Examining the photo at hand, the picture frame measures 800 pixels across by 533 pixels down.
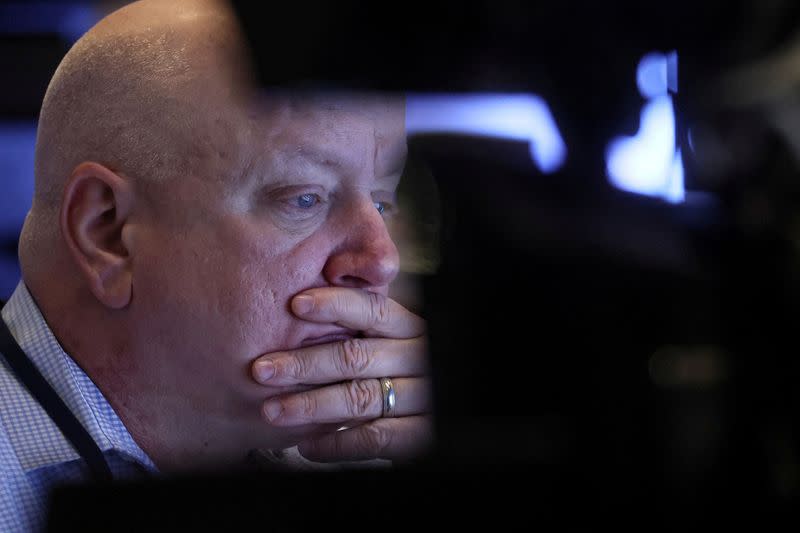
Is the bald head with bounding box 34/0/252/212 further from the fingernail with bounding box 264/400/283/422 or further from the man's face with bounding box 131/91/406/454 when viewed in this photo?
the fingernail with bounding box 264/400/283/422

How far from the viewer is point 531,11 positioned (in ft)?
1.77

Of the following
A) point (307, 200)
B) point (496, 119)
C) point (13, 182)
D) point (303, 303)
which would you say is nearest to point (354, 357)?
point (303, 303)

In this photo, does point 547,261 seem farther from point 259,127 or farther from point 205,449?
point 205,449

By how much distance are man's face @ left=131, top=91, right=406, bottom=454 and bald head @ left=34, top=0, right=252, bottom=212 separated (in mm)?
32

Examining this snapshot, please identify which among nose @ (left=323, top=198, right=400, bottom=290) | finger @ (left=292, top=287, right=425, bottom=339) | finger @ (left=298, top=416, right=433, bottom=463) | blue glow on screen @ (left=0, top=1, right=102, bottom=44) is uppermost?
blue glow on screen @ (left=0, top=1, right=102, bottom=44)

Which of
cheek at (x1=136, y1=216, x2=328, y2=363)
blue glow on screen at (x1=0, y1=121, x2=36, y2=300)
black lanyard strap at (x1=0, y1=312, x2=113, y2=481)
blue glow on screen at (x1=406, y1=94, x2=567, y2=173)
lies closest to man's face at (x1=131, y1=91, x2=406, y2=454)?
cheek at (x1=136, y1=216, x2=328, y2=363)

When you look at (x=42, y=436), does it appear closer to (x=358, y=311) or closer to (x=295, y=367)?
(x=295, y=367)

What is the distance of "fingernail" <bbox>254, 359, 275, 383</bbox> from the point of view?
47.7 inches

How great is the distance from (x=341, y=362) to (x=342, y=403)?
0.19 feet

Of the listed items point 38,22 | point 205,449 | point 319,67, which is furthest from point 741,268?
point 38,22

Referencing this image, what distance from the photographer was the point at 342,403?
1.28m

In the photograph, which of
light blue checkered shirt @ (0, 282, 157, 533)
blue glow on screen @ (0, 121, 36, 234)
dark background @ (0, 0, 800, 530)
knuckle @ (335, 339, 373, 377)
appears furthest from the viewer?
blue glow on screen @ (0, 121, 36, 234)

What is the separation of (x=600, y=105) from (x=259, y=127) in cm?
72

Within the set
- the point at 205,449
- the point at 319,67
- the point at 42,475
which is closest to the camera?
the point at 319,67
